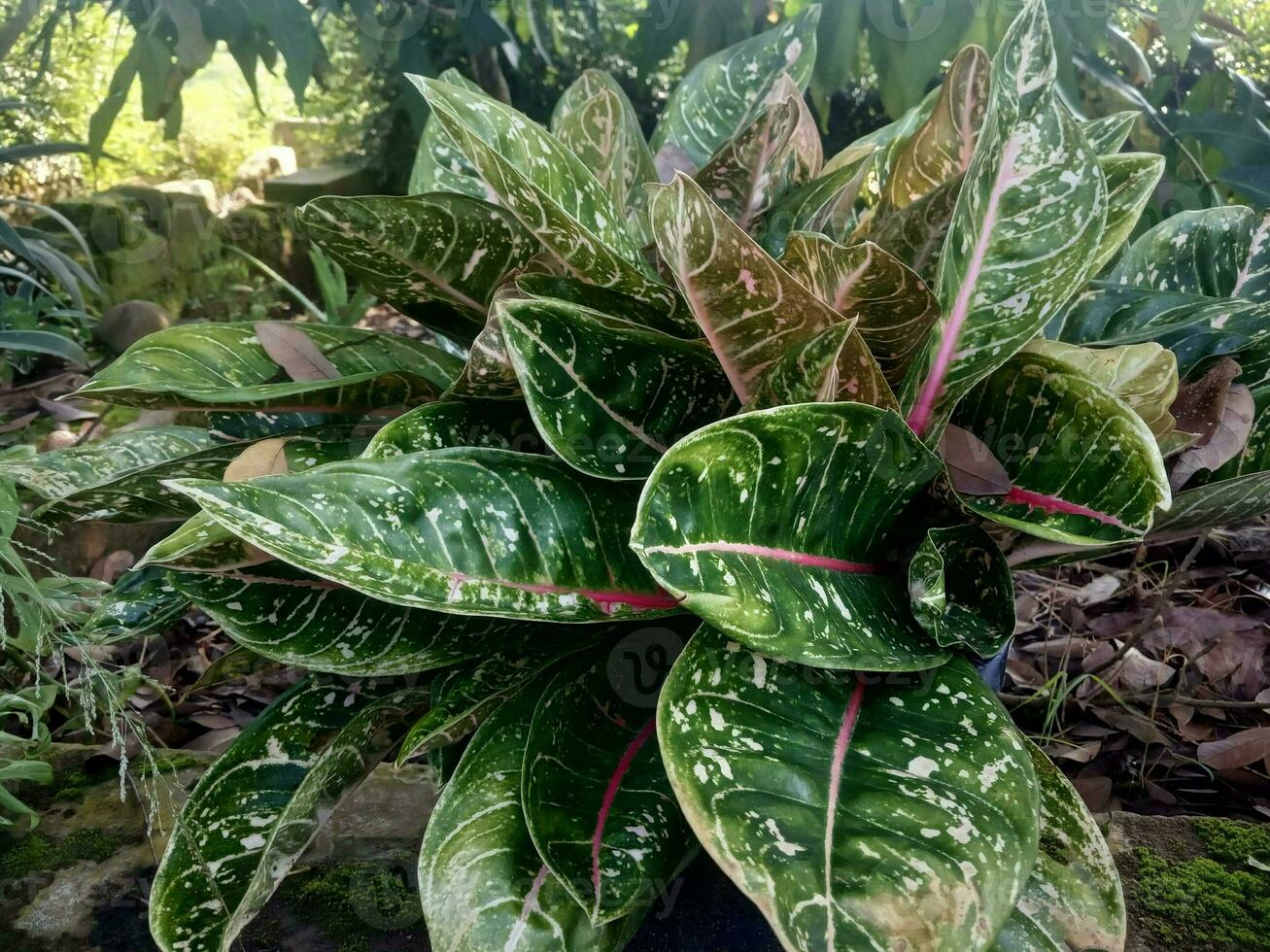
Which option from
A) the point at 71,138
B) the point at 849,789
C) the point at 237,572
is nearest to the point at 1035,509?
the point at 849,789

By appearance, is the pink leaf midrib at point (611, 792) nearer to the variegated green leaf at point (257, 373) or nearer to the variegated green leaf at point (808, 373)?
the variegated green leaf at point (808, 373)

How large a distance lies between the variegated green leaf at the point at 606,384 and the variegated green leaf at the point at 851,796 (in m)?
0.15

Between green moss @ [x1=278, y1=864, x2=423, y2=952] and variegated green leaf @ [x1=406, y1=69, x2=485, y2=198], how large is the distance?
0.68 m

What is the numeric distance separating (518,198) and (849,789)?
440 millimetres

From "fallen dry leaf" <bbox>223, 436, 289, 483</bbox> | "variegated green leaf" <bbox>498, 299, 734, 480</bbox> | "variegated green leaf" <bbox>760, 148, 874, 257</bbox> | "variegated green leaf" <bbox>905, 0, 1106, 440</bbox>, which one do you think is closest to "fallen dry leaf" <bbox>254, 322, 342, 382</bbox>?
"fallen dry leaf" <bbox>223, 436, 289, 483</bbox>

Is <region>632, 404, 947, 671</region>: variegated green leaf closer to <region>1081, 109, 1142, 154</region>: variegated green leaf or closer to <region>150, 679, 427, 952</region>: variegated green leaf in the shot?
<region>150, 679, 427, 952</region>: variegated green leaf

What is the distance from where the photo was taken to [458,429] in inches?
28.5

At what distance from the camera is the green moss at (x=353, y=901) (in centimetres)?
76

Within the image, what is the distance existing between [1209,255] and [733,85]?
0.57m

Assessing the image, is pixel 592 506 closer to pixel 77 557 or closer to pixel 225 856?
pixel 225 856

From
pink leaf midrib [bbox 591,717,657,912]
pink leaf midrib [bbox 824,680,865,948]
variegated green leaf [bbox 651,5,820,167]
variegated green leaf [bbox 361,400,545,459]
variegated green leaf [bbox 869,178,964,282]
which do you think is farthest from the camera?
variegated green leaf [bbox 651,5,820,167]

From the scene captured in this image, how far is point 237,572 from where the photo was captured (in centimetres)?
66

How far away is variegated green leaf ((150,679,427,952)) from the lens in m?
0.64

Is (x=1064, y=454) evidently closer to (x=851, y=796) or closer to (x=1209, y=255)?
(x=851, y=796)
